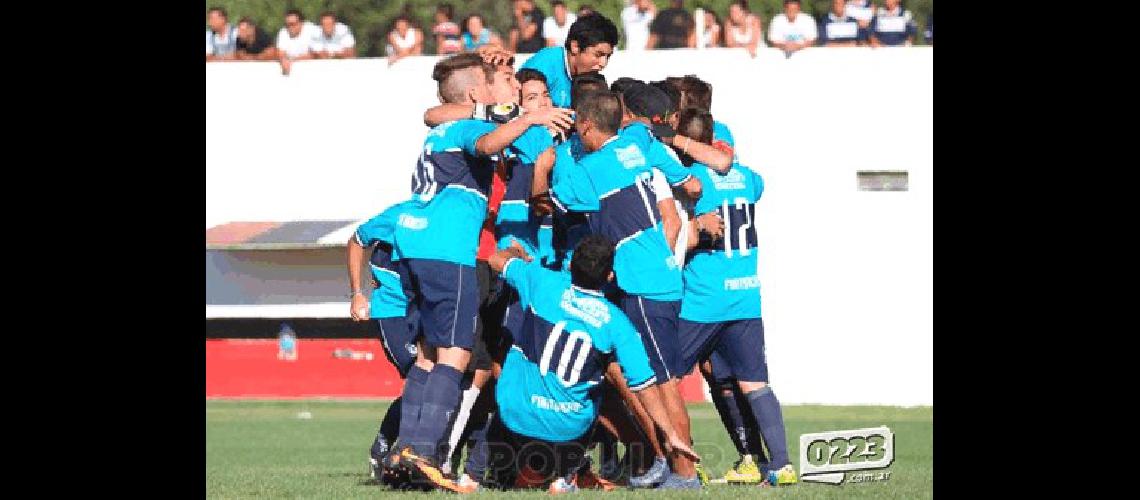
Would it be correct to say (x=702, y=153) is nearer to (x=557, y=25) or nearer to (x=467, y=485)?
(x=467, y=485)

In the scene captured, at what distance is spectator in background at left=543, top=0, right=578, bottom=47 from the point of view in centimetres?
2444

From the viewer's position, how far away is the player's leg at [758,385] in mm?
11180

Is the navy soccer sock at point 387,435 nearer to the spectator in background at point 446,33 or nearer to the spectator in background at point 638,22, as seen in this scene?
the spectator in background at point 446,33

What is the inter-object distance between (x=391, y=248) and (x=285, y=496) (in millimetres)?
1956

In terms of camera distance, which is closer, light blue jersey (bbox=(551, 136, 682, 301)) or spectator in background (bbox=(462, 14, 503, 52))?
light blue jersey (bbox=(551, 136, 682, 301))

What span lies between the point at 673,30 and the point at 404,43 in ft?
13.2

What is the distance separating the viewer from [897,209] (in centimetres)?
2544

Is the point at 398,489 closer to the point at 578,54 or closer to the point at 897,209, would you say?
Answer: the point at 578,54

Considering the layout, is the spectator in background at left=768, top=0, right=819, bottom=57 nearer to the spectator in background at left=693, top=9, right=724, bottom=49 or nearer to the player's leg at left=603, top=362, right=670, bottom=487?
the spectator in background at left=693, top=9, right=724, bottom=49

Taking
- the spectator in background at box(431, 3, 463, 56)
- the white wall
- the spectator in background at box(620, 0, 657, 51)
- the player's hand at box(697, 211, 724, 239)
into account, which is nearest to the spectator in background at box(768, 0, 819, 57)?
the white wall

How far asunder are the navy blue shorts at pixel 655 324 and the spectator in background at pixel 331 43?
16.9 m

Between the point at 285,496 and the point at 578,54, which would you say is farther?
the point at 578,54

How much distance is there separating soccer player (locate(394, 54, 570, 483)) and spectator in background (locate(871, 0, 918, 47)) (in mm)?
15243
